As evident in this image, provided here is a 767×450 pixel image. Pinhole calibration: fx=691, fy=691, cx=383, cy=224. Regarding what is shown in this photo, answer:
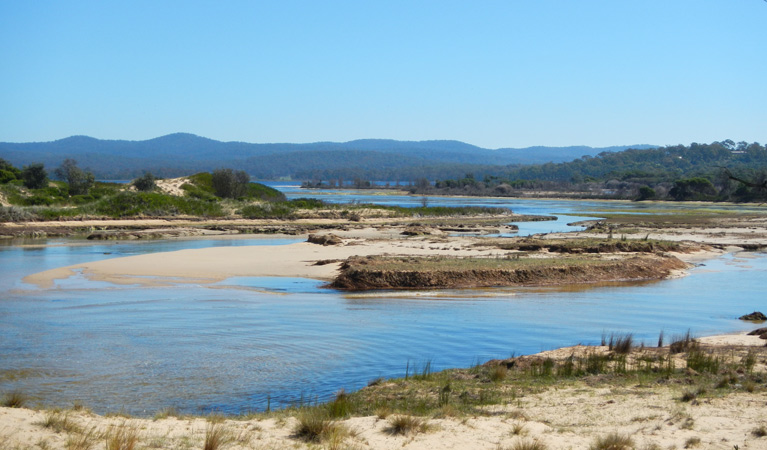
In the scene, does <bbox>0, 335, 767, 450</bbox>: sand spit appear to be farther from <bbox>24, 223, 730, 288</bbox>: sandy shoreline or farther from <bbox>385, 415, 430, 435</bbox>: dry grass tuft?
<bbox>24, 223, 730, 288</bbox>: sandy shoreline

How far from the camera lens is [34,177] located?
60.6 metres

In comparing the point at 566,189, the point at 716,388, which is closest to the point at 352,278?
the point at 716,388

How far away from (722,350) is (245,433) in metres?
8.09

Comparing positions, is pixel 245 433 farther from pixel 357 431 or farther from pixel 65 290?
pixel 65 290

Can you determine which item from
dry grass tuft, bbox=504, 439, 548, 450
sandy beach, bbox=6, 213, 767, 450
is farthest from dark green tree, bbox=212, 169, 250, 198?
dry grass tuft, bbox=504, 439, 548, 450

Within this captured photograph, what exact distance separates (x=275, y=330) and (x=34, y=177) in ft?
180

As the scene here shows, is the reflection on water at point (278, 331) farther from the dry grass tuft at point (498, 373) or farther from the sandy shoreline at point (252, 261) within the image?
the sandy shoreline at point (252, 261)

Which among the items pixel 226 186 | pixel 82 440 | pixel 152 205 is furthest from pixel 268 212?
pixel 82 440

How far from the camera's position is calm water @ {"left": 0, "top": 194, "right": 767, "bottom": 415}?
1012cm

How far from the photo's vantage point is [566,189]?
141250 mm

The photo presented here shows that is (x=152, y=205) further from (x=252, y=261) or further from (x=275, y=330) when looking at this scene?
(x=275, y=330)

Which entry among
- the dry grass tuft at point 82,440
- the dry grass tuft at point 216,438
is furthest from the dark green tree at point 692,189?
the dry grass tuft at point 82,440

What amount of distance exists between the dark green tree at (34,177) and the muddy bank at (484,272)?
153 feet

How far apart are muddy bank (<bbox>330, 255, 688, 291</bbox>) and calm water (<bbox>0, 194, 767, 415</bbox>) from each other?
1049 mm
